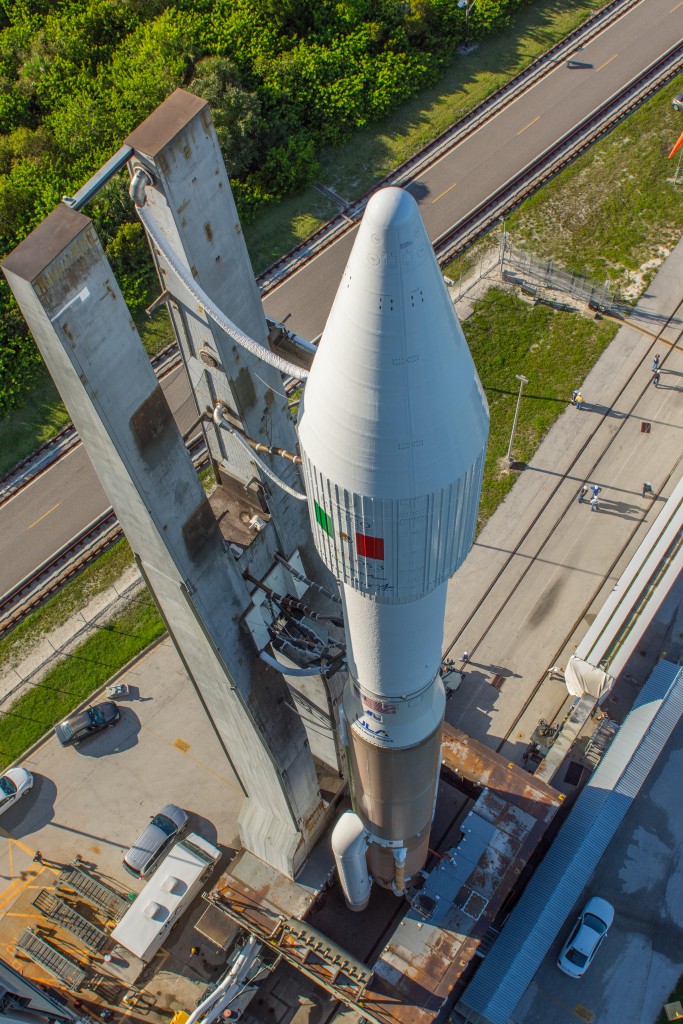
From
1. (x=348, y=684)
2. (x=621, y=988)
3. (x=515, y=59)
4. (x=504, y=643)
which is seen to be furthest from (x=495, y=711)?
(x=515, y=59)

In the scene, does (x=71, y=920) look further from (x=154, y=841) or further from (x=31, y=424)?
(x=31, y=424)

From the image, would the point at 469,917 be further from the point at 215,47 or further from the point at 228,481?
the point at 215,47

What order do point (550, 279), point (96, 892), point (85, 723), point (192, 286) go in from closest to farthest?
point (192, 286) → point (96, 892) → point (85, 723) → point (550, 279)

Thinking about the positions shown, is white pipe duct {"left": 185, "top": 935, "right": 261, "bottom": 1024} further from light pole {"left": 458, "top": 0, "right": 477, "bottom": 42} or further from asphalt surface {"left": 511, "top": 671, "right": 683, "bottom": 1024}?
light pole {"left": 458, "top": 0, "right": 477, "bottom": 42}

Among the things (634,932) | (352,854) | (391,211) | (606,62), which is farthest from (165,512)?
(606,62)

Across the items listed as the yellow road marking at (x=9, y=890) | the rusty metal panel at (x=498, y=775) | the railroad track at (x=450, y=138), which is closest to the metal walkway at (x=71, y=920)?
the yellow road marking at (x=9, y=890)
